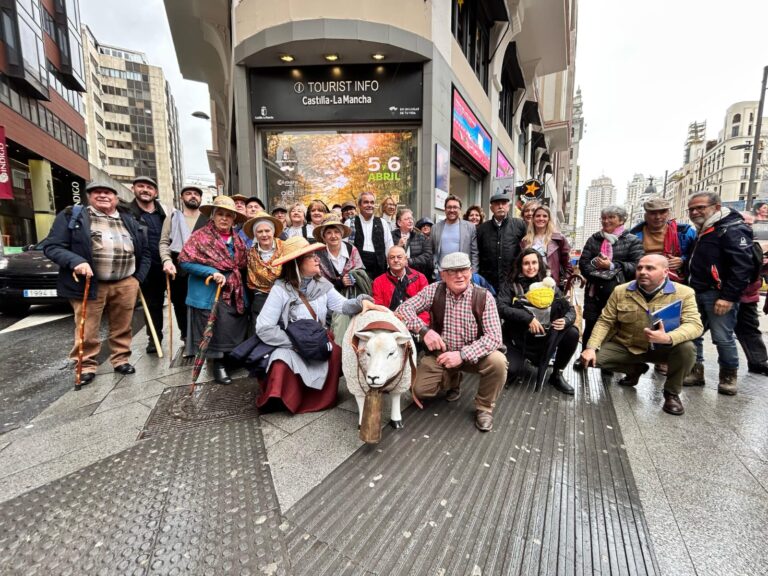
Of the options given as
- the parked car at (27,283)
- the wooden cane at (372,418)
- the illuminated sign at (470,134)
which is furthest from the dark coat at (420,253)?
the parked car at (27,283)

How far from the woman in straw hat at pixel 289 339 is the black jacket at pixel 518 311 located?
66.2 inches

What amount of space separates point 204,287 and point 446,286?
9.11ft

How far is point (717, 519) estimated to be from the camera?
6.56 feet

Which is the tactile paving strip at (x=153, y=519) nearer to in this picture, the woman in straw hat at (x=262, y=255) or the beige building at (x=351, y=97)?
the woman in straw hat at (x=262, y=255)

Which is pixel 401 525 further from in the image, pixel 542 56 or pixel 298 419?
pixel 542 56

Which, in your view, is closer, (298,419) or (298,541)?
(298,541)

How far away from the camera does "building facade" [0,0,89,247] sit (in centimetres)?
1920

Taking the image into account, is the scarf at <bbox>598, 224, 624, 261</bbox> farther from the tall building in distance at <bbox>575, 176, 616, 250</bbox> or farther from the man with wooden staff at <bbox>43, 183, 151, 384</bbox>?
the tall building in distance at <bbox>575, 176, 616, 250</bbox>

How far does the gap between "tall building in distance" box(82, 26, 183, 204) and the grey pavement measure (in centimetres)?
7725

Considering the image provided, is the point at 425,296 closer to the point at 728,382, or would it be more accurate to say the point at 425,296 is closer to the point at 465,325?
the point at 465,325

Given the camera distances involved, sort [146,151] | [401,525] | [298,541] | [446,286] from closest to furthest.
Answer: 1. [298,541]
2. [401,525]
3. [446,286]
4. [146,151]

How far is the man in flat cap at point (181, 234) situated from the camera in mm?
4332

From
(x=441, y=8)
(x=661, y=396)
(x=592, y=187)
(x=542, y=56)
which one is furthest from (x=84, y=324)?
(x=592, y=187)

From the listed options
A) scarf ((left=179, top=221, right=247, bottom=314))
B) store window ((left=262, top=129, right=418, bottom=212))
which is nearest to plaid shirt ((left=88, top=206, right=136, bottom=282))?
scarf ((left=179, top=221, right=247, bottom=314))
